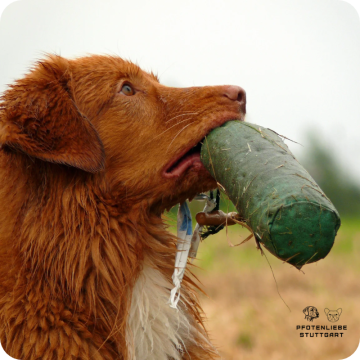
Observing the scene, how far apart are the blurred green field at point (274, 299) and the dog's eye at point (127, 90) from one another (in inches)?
41.1

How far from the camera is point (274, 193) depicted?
2422 millimetres

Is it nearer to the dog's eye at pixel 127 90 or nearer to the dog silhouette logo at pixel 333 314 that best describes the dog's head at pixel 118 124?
the dog's eye at pixel 127 90

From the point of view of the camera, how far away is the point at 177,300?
3203mm

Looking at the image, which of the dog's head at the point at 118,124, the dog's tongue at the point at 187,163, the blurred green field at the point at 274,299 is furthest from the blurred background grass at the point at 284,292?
the dog's head at the point at 118,124

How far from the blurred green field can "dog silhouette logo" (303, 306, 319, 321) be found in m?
0.06

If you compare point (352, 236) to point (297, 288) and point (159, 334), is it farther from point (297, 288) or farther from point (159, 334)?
point (159, 334)

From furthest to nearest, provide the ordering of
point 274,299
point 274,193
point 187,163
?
point 274,299, point 187,163, point 274,193

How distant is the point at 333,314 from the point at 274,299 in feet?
5.55

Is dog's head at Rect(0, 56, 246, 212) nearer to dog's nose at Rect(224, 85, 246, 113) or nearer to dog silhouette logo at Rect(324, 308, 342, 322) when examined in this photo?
dog's nose at Rect(224, 85, 246, 113)

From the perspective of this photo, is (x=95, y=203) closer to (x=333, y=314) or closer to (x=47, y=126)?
(x=47, y=126)

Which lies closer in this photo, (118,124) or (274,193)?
(274,193)

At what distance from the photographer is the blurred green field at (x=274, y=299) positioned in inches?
206

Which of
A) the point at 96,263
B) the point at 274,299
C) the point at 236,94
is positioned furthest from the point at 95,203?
the point at 274,299

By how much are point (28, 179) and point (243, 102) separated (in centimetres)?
160
